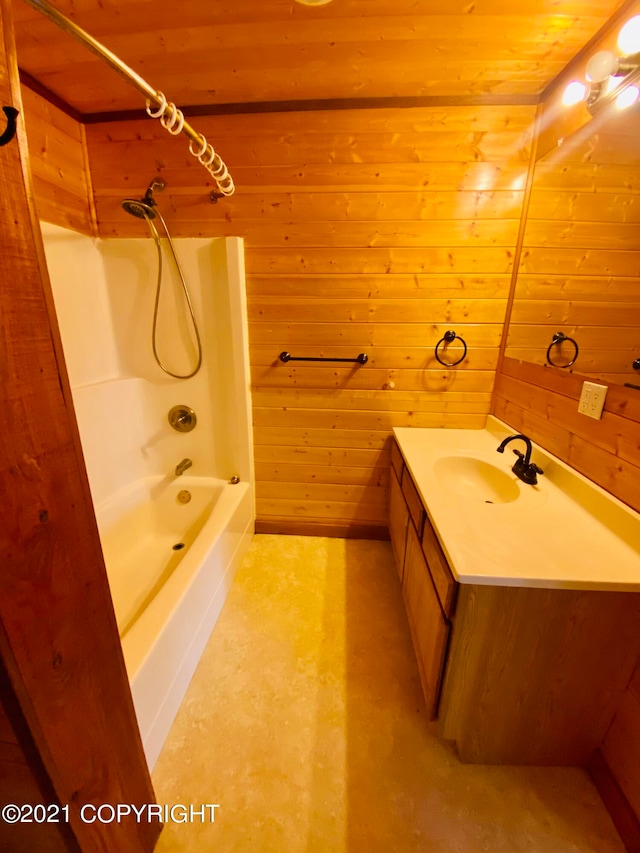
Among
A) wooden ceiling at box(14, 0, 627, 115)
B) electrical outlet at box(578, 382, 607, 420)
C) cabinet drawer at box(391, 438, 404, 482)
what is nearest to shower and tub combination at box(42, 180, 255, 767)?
wooden ceiling at box(14, 0, 627, 115)

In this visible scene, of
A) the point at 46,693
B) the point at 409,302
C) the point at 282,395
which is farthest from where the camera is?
the point at 282,395

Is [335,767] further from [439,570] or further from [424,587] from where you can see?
[439,570]

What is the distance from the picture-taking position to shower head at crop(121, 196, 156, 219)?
1.61 metres

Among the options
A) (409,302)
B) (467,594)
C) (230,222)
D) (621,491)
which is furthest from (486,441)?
(230,222)

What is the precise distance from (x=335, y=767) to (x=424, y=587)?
0.64 metres

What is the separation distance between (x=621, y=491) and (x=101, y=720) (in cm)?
154

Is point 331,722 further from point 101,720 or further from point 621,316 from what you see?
point 621,316

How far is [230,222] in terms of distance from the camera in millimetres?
1750

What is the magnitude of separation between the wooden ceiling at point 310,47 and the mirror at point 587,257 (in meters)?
0.36

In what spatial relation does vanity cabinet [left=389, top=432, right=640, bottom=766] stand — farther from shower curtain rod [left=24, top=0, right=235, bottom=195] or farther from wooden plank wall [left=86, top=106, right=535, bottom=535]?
shower curtain rod [left=24, top=0, right=235, bottom=195]

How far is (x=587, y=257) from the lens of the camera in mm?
1391

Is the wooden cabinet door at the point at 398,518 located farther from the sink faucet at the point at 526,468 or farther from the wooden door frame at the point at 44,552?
the wooden door frame at the point at 44,552

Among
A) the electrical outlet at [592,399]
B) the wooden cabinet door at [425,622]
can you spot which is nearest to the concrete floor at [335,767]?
the wooden cabinet door at [425,622]

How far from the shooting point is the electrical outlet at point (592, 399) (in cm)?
115
